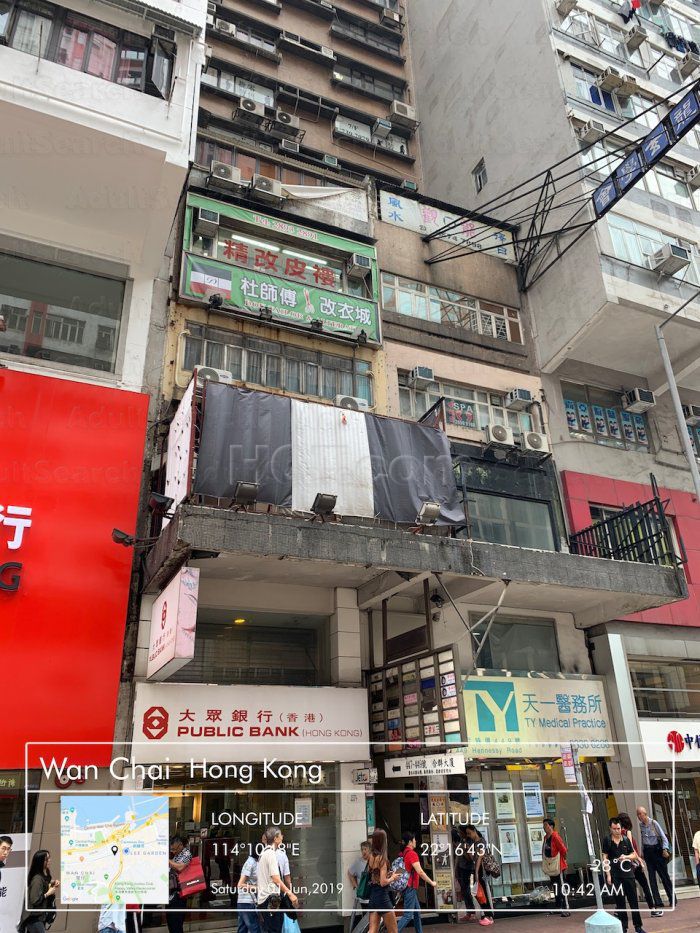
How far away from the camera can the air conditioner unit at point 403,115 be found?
28.4 metres

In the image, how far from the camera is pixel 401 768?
11414 millimetres

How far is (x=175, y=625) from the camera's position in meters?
9.16

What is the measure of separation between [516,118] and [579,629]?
52.2ft

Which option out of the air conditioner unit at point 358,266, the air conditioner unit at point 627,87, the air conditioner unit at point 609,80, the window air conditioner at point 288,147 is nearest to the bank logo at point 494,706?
the air conditioner unit at point 358,266

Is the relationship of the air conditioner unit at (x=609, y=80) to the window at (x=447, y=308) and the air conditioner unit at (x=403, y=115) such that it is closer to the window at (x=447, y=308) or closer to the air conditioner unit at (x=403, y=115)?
the window at (x=447, y=308)

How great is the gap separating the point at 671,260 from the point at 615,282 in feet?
5.71

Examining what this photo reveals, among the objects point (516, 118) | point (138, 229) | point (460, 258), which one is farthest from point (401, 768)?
point (516, 118)

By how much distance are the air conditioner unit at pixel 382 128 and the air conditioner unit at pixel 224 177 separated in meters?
14.7

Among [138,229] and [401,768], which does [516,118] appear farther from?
[401,768]

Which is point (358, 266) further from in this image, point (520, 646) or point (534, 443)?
point (520, 646)

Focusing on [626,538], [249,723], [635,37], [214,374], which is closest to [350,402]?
[214,374]

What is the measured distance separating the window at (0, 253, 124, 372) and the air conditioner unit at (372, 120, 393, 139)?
1914cm

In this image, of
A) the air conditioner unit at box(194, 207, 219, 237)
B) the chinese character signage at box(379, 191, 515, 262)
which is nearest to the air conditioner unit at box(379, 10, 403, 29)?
the chinese character signage at box(379, 191, 515, 262)

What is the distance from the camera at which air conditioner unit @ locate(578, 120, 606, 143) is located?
741 inches
